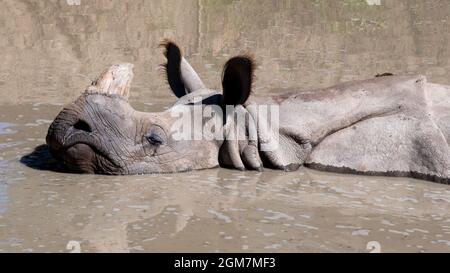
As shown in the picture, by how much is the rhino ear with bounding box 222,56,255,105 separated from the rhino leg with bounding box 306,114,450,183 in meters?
0.77

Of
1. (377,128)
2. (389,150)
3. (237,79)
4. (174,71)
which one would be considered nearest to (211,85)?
(174,71)

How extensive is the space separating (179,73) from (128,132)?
127cm

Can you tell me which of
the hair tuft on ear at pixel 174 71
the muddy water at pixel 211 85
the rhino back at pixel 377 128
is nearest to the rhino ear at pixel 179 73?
the hair tuft on ear at pixel 174 71

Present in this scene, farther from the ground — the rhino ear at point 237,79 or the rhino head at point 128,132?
the rhino ear at point 237,79

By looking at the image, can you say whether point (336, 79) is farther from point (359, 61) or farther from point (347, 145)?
point (347, 145)

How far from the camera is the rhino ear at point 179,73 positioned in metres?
8.46

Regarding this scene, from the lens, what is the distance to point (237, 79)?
7738mm

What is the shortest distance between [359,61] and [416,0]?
4.70 m

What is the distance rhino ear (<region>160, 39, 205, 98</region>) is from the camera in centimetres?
846

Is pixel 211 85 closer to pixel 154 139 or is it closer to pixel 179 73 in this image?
pixel 179 73

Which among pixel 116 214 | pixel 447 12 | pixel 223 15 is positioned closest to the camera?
pixel 116 214

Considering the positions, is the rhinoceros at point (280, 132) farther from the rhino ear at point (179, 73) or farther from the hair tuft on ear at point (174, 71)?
the hair tuft on ear at point (174, 71)
